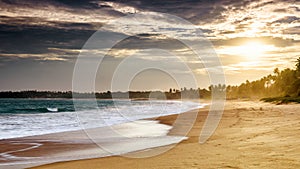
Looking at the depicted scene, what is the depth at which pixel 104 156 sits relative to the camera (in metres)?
11.1

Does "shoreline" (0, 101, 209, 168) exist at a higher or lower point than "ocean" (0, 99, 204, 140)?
lower

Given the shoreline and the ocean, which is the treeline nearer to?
the ocean

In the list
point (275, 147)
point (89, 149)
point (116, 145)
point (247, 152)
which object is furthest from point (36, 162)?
point (275, 147)

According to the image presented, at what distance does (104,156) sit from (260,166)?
519cm

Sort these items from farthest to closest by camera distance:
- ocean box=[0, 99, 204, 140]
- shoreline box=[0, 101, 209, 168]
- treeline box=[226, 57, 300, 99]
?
treeline box=[226, 57, 300, 99], ocean box=[0, 99, 204, 140], shoreline box=[0, 101, 209, 168]

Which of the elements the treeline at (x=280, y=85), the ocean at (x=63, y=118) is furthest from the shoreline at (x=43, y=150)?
the treeline at (x=280, y=85)

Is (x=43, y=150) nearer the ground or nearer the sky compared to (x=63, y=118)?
nearer the ground

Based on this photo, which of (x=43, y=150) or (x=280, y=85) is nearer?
(x=43, y=150)

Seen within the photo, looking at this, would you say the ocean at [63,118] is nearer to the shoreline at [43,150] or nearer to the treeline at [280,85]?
the shoreline at [43,150]

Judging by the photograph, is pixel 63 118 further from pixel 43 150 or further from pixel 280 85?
→ pixel 280 85

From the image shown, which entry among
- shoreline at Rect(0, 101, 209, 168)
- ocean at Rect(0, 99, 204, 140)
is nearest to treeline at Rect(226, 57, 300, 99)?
ocean at Rect(0, 99, 204, 140)

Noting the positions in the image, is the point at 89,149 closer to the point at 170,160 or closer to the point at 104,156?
the point at 104,156

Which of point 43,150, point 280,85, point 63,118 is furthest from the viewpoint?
point 280,85

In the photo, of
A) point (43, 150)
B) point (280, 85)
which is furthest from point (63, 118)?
point (280, 85)
